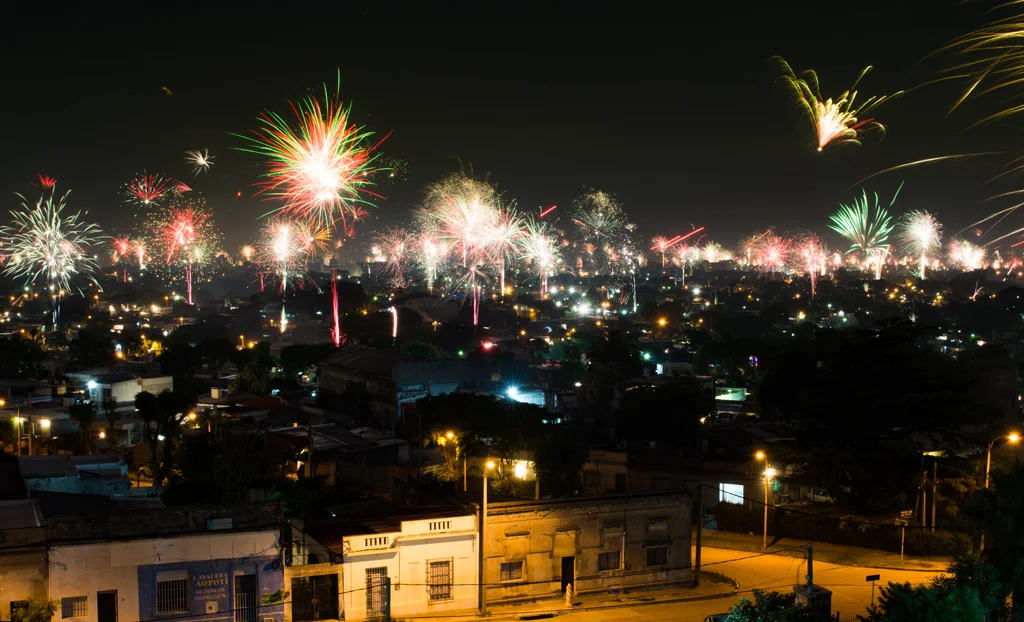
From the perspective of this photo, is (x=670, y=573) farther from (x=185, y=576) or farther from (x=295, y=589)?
(x=185, y=576)

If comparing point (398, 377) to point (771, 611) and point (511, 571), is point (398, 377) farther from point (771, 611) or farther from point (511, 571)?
point (771, 611)

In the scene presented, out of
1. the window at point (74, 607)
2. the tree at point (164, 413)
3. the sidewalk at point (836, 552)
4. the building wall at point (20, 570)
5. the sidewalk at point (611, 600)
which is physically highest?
the tree at point (164, 413)

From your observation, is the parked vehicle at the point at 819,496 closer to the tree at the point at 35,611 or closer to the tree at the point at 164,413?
the tree at the point at 164,413

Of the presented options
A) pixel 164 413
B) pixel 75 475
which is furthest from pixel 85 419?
pixel 75 475

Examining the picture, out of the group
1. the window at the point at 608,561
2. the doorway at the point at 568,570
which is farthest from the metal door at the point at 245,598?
the window at the point at 608,561

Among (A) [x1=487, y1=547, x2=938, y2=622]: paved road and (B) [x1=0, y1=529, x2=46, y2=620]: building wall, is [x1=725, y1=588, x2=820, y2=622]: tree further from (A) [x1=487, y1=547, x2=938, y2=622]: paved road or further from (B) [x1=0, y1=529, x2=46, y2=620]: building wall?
(B) [x1=0, y1=529, x2=46, y2=620]: building wall

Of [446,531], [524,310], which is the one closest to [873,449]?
[446,531]

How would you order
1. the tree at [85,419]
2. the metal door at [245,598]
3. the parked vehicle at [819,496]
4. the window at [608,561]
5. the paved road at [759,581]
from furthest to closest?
the tree at [85,419]
the parked vehicle at [819,496]
the window at [608,561]
the paved road at [759,581]
the metal door at [245,598]
